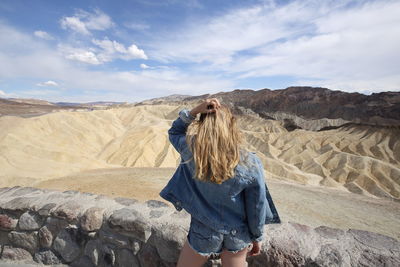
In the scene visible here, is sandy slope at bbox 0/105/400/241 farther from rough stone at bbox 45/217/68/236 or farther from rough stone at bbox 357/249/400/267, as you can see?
rough stone at bbox 357/249/400/267

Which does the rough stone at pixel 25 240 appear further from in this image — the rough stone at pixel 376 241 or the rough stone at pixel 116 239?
the rough stone at pixel 376 241

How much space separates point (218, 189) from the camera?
1501 mm

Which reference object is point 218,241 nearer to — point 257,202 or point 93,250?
point 257,202

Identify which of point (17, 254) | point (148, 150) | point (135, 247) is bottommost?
point (148, 150)

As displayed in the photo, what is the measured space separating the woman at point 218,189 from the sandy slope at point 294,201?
5884mm

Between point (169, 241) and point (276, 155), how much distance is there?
40507 mm

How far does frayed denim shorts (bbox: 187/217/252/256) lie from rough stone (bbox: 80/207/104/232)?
1442mm

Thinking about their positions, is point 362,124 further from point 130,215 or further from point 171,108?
point 130,215

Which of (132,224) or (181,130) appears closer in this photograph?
(181,130)

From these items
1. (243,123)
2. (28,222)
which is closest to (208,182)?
(28,222)

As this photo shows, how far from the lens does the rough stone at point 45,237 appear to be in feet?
9.30

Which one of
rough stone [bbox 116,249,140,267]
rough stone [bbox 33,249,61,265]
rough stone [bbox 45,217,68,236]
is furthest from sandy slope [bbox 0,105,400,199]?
rough stone [bbox 116,249,140,267]

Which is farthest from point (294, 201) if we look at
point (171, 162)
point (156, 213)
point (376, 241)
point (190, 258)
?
point (171, 162)

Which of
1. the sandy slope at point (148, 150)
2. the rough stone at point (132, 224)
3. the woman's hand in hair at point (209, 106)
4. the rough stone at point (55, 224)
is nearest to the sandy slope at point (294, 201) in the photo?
the sandy slope at point (148, 150)
